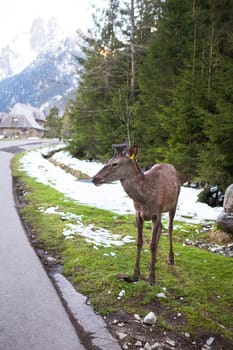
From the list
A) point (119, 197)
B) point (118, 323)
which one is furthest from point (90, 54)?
point (118, 323)

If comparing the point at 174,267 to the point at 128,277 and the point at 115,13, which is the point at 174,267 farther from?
the point at 115,13

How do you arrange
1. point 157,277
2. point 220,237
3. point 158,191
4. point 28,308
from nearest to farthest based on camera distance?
point 28,308 < point 158,191 < point 157,277 < point 220,237

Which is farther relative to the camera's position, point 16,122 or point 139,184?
point 16,122

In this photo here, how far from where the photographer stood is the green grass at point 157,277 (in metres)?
4.21

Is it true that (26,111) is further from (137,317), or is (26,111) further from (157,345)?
(157,345)

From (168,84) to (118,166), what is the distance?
11.4 metres

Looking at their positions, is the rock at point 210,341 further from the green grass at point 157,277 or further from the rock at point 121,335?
the rock at point 121,335

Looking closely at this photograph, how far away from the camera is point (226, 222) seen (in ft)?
24.9

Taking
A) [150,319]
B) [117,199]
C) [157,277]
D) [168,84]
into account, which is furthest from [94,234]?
[168,84]

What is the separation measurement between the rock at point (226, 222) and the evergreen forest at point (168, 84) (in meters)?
2.88

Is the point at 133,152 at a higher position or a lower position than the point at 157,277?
higher

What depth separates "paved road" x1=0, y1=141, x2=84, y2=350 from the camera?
3.52 m

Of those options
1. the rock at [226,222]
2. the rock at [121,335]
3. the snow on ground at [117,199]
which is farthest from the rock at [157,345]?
the snow on ground at [117,199]

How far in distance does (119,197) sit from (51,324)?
893 centimetres
